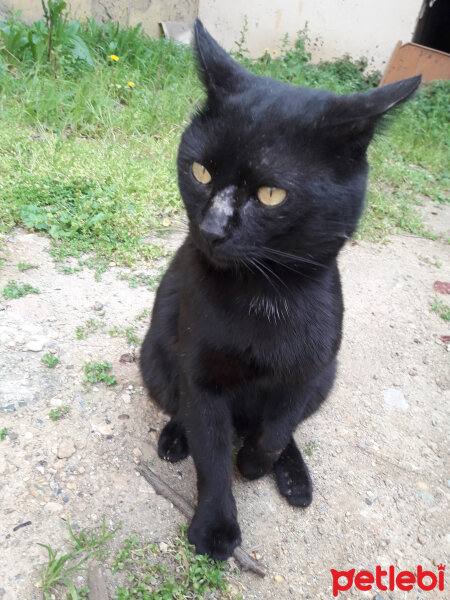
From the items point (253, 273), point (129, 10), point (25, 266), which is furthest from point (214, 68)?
point (129, 10)

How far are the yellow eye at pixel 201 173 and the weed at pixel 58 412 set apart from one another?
995mm

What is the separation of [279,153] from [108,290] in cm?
145

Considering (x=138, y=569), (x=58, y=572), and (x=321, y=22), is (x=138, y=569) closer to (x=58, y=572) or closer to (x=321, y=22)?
(x=58, y=572)

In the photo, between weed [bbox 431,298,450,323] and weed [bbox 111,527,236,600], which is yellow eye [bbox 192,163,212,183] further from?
weed [bbox 431,298,450,323]

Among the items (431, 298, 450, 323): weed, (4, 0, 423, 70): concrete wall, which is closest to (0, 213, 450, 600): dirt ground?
(431, 298, 450, 323): weed

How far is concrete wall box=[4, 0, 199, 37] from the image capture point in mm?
4473

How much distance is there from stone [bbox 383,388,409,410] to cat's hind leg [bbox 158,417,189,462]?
979mm

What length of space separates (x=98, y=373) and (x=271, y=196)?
1108 millimetres

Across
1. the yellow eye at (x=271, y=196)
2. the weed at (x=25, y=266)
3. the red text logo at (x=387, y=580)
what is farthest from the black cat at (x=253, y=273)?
the weed at (x=25, y=266)

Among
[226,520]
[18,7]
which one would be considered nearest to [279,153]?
[226,520]

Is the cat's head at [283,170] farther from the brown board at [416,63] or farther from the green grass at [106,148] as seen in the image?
the brown board at [416,63]

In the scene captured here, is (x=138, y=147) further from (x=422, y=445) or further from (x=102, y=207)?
(x=422, y=445)

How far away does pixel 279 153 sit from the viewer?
1164mm

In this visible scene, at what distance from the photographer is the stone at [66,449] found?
1.65 meters
